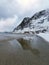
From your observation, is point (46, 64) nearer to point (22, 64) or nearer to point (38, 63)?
point (38, 63)

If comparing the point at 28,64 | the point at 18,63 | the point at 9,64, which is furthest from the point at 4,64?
the point at 28,64

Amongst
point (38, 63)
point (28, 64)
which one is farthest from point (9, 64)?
point (38, 63)

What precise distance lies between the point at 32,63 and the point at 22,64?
0.62 meters

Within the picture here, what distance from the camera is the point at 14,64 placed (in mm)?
7676

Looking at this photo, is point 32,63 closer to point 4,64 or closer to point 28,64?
point 28,64

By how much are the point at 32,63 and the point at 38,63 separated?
13.2 inches

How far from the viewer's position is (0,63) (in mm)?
7750

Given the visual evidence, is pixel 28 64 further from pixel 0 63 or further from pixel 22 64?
pixel 0 63

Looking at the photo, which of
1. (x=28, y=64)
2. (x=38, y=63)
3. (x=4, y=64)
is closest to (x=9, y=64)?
(x=4, y=64)

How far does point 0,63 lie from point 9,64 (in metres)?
0.52

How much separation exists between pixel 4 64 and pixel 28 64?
50.5 inches

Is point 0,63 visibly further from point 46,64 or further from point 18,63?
point 46,64

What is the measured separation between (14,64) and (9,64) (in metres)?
0.27

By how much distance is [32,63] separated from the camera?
7.99 meters
